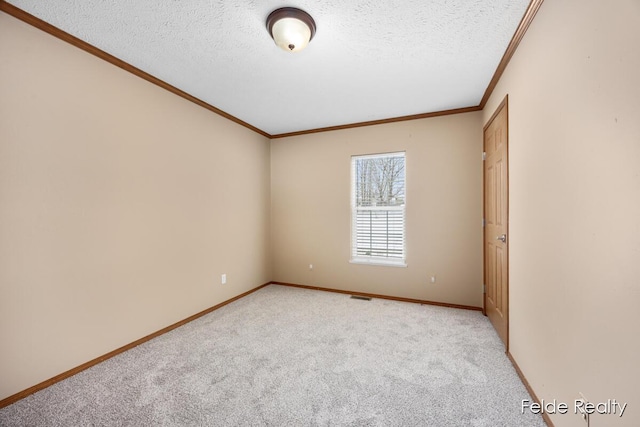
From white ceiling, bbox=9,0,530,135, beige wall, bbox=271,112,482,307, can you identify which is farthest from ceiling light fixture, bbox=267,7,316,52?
beige wall, bbox=271,112,482,307

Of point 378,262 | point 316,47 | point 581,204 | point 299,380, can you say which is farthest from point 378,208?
point 581,204

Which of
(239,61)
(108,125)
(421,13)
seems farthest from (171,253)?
(421,13)

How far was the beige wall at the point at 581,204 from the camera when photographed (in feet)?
3.27

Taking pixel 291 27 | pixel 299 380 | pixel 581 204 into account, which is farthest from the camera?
pixel 299 380

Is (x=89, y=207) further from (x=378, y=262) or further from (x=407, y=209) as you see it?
(x=407, y=209)

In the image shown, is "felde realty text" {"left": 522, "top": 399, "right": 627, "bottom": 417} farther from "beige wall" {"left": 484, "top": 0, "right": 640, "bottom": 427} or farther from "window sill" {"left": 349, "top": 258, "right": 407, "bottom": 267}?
"window sill" {"left": 349, "top": 258, "right": 407, "bottom": 267}

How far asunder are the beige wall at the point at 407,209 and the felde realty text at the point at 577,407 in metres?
1.91

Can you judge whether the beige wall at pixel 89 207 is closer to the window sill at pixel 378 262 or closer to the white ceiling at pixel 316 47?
the white ceiling at pixel 316 47

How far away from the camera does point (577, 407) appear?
1.30 metres

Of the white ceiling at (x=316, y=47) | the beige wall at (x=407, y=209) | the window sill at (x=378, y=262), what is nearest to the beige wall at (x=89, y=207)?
the white ceiling at (x=316, y=47)

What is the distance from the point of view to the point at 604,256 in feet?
3.69

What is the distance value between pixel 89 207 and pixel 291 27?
2163 mm

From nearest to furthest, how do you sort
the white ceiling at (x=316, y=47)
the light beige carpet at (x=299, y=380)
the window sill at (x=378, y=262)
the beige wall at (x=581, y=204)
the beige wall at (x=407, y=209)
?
the beige wall at (x=581, y=204) → the light beige carpet at (x=299, y=380) → the white ceiling at (x=316, y=47) → the beige wall at (x=407, y=209) → the window sill at (x=378, y=262)

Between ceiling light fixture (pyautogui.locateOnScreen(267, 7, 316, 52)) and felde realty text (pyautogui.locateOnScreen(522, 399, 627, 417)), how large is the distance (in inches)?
100
